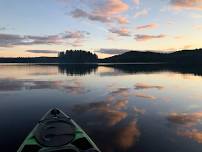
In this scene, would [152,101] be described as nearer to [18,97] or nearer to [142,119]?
[142,119]

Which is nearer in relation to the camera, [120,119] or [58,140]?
[58,140]

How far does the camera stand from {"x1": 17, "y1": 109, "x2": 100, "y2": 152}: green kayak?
40.3ft

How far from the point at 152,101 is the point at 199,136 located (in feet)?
41.3

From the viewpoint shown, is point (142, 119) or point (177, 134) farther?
point (142, 119)

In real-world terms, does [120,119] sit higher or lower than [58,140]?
lower

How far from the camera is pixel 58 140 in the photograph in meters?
13.4

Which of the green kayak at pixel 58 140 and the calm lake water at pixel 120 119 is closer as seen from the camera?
the green kayak at pixel 58 140

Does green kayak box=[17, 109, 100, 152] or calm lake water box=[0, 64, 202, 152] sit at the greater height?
green kayak box=[17, 109, 100, 152]

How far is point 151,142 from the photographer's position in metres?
16.4

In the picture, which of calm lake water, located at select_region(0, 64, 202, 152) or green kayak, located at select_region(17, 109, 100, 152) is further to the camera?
calm lake water, located at select_region(0, 64, 202, 152)

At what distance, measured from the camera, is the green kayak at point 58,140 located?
12.3 m

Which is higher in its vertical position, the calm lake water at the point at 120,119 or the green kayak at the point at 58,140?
the green kayak at the point at 58,140

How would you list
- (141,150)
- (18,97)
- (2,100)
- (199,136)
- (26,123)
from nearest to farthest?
1. (141,150)
2. (199,136)
3. (26,123)
4. (2,100)
5. (18,97)

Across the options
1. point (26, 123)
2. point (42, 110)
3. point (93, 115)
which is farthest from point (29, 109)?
point (93, 115)
